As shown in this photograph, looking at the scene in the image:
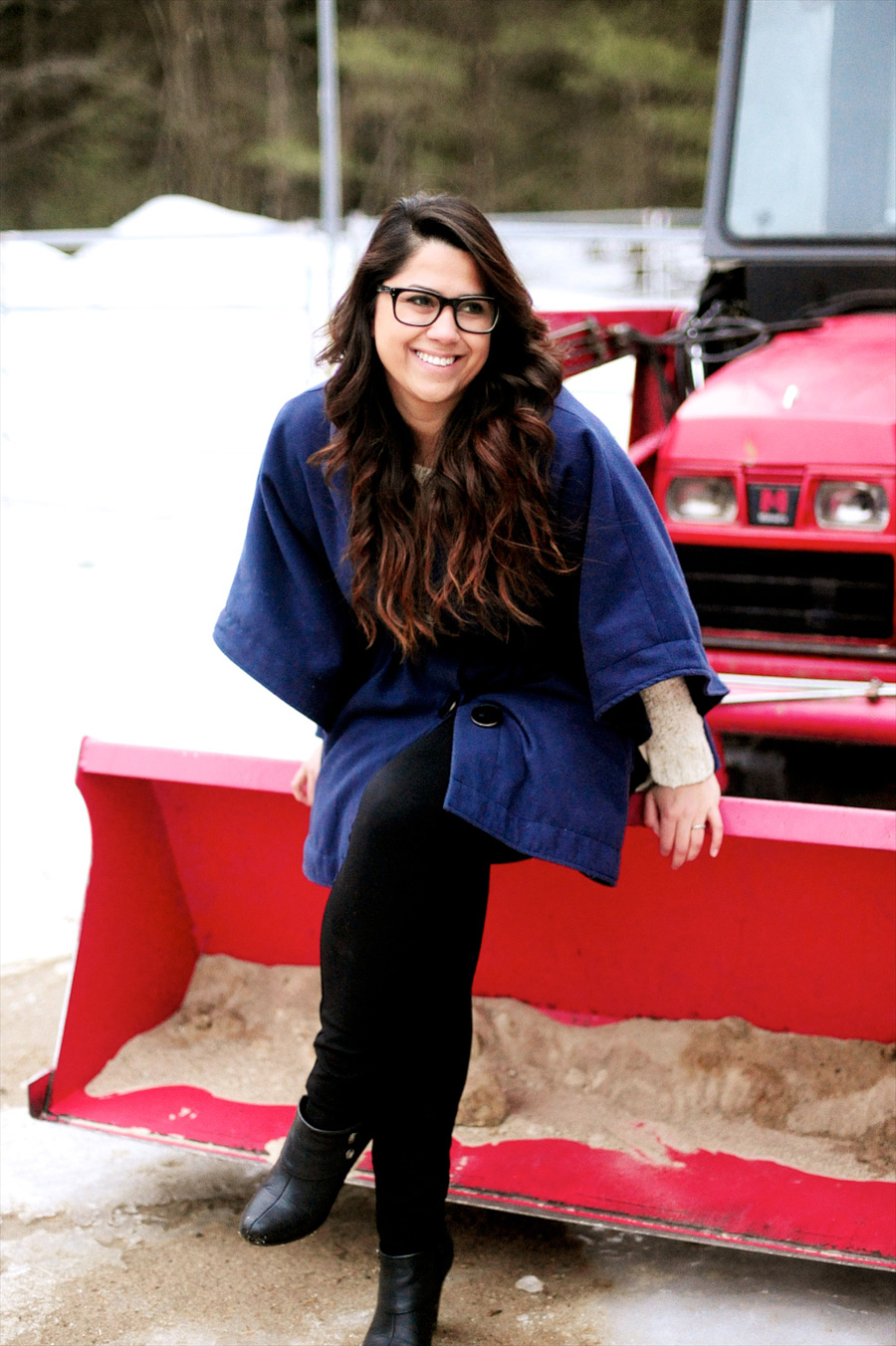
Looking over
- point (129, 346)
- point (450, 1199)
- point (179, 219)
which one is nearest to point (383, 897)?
point (450, 1199)

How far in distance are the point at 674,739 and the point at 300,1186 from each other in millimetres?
848

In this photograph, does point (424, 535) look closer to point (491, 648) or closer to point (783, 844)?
point (491, 648)

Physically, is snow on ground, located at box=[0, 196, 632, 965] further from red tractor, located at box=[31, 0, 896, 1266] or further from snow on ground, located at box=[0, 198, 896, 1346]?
red tractor, located at box=[31, 0, 896, 1266]

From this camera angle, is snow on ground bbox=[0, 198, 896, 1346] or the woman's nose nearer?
the woman's nose

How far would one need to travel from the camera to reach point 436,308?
199 centimetres

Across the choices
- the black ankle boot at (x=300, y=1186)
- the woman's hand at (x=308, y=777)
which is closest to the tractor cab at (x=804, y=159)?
the woman's hand at (x=308, y=777)

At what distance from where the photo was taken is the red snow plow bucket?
229 centimetres

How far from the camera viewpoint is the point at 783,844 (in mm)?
2502

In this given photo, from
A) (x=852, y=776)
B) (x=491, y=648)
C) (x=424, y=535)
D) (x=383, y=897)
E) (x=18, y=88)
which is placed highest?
(x=18, y=88)

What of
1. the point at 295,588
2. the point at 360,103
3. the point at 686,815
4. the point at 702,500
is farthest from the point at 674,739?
the point at 360,103

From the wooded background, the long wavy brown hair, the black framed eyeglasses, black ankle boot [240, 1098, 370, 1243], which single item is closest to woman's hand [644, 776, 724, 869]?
the long wavy brown hair

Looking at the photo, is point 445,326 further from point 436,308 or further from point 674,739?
point 674,739

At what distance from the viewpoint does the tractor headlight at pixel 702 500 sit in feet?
10.2

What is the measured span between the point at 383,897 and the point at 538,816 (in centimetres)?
25
